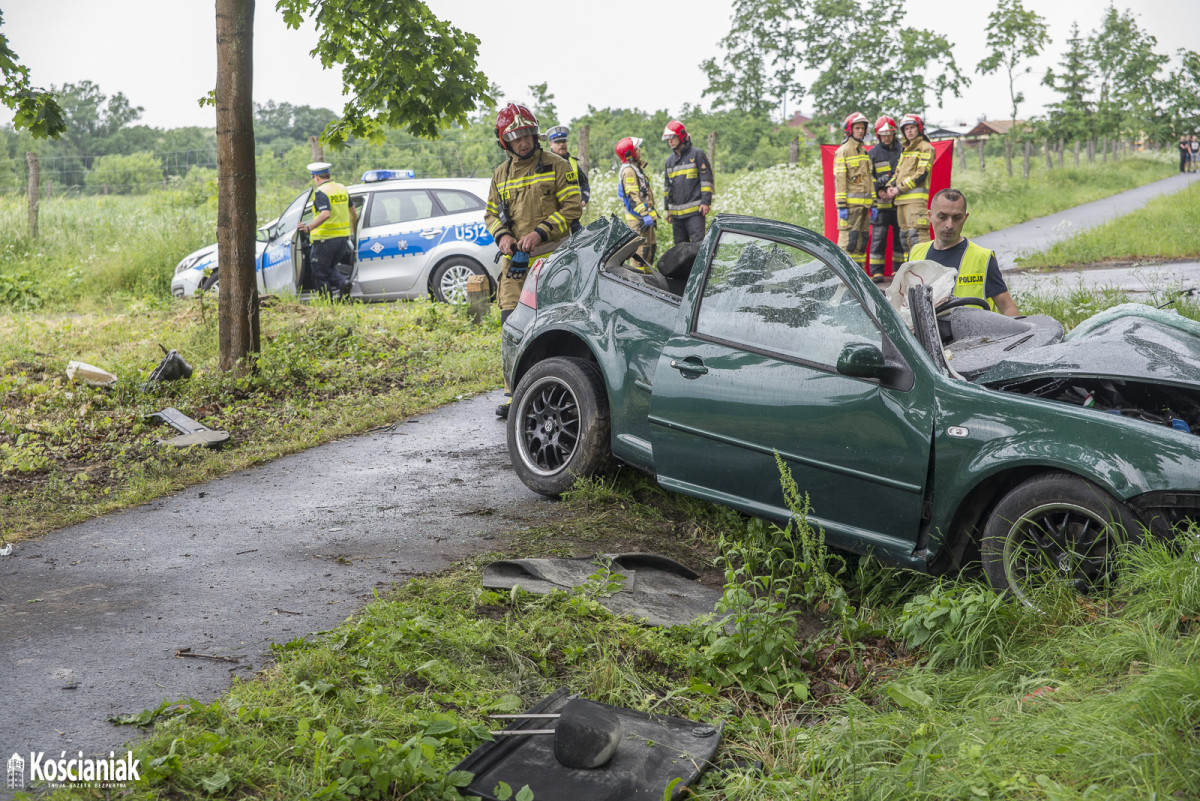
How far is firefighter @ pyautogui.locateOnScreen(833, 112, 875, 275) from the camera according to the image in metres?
12.2

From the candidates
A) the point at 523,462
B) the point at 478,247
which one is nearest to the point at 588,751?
the point at 523,462

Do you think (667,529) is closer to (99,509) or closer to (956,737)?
(956,737)

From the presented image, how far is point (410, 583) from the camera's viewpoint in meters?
4.34

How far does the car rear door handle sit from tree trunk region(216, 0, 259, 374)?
5119 millimetres

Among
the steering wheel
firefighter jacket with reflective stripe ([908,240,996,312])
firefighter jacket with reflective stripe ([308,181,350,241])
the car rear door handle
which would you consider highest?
firefighter jacket with reflective stripe ([308,181,350,241])

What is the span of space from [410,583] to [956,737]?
238 cm

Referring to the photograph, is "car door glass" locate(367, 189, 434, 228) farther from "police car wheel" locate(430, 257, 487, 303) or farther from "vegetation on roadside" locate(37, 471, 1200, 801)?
"vegetation on roadside" locate(37, 471, 1200, 801)

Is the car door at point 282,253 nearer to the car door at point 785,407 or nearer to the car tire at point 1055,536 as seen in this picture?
the car door at point 785,407

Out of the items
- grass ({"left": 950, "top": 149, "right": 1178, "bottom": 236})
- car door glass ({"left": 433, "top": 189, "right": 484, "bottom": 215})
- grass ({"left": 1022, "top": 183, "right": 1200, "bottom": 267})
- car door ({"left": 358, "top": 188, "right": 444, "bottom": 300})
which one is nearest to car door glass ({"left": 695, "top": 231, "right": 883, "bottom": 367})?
car door glass ({"left": 433, "top": 189, "right": 484, "bottom": 215})

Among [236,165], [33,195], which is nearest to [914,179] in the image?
[236,165]

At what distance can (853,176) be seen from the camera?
40.1ft

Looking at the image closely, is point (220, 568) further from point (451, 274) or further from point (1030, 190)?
point (1030, 190)

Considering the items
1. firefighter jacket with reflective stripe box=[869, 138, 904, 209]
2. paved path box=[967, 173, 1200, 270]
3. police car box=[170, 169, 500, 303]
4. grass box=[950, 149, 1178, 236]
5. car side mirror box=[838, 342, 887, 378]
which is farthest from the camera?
grass box=[950, 149, 1178, 236]

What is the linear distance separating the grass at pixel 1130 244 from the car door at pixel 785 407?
11274mm
